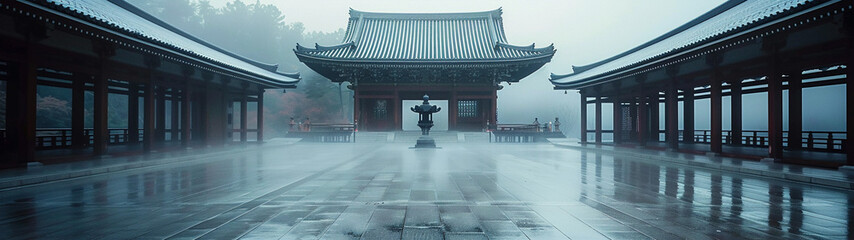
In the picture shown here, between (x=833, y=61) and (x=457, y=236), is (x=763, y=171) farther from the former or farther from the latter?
(x=457, y=236)

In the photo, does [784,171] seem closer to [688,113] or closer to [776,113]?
[776,113]

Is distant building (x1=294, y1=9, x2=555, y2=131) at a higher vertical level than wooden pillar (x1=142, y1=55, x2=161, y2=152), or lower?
higher

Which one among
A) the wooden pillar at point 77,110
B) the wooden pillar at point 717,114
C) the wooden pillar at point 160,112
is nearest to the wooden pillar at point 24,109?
the wooden pillar at point 77,110

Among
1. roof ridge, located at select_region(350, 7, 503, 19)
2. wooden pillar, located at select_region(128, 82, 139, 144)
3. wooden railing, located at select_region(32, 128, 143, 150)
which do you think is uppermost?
roof ridge, located at select_region(350, 7, 503, 19)

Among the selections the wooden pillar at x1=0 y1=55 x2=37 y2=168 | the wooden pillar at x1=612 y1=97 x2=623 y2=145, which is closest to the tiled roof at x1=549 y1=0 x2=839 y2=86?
the wooden pillar at x1=612 y1=97 x2=623 y2=145

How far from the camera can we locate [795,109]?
11.1 metres

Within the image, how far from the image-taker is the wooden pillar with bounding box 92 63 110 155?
10383mm

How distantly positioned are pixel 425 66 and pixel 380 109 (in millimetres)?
5621

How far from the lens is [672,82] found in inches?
537

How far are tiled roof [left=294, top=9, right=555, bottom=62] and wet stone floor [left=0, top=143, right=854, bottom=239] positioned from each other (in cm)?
1661

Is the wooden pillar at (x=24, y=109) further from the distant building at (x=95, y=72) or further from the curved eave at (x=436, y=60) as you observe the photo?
the curved eave at (x=436, y=60)

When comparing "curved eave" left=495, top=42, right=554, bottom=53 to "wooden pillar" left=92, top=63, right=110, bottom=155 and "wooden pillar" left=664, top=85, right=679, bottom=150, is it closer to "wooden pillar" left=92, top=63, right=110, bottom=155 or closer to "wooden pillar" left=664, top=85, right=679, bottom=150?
"wooden pillar" left=664, top=85, right=679, bottom=150

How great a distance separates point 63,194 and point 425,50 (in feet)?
73.8

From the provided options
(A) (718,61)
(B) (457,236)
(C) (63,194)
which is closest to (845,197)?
(B) (457,236)
